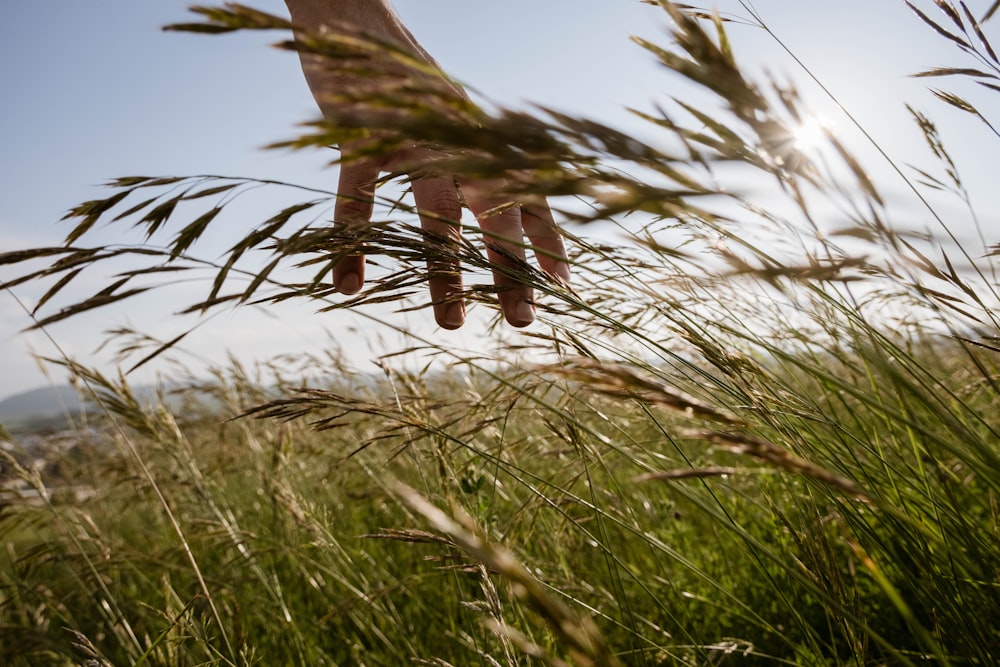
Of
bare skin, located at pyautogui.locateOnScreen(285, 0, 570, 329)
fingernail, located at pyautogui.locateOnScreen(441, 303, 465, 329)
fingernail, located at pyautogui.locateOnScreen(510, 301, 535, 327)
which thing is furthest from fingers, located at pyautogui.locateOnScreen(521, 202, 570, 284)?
fingernail, located at pyautogui.locateOnScreen(441, 303, 465, 329)

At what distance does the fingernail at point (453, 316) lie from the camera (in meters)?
1.59

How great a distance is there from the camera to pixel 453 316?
161 cm

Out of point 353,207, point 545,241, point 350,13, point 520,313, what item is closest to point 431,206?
point 353,207

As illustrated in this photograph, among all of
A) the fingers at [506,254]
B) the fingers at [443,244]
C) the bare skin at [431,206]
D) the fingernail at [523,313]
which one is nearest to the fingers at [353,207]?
the bare skin at [431,206]

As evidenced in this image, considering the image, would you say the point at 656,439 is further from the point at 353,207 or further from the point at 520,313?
the point at 353,207

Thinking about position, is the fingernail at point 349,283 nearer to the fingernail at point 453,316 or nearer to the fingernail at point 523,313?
the fingernail at point 453,316

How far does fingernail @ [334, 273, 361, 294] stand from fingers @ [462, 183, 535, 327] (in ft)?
1.22

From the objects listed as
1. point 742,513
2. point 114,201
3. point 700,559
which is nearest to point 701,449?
point 742,513

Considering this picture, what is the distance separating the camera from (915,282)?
103 cm

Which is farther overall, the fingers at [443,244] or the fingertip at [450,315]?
the fingertip at [450,315]

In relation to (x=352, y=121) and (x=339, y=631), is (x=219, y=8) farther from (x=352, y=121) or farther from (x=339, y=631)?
(x=339, y=631)

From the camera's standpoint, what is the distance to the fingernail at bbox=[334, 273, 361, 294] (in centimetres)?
147

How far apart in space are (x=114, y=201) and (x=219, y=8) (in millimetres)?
654

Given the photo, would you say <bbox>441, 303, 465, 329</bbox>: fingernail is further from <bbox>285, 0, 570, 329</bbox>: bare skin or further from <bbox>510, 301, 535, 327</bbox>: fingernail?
<bbox>510, 301, 535, 327</bbox>: fingernail
